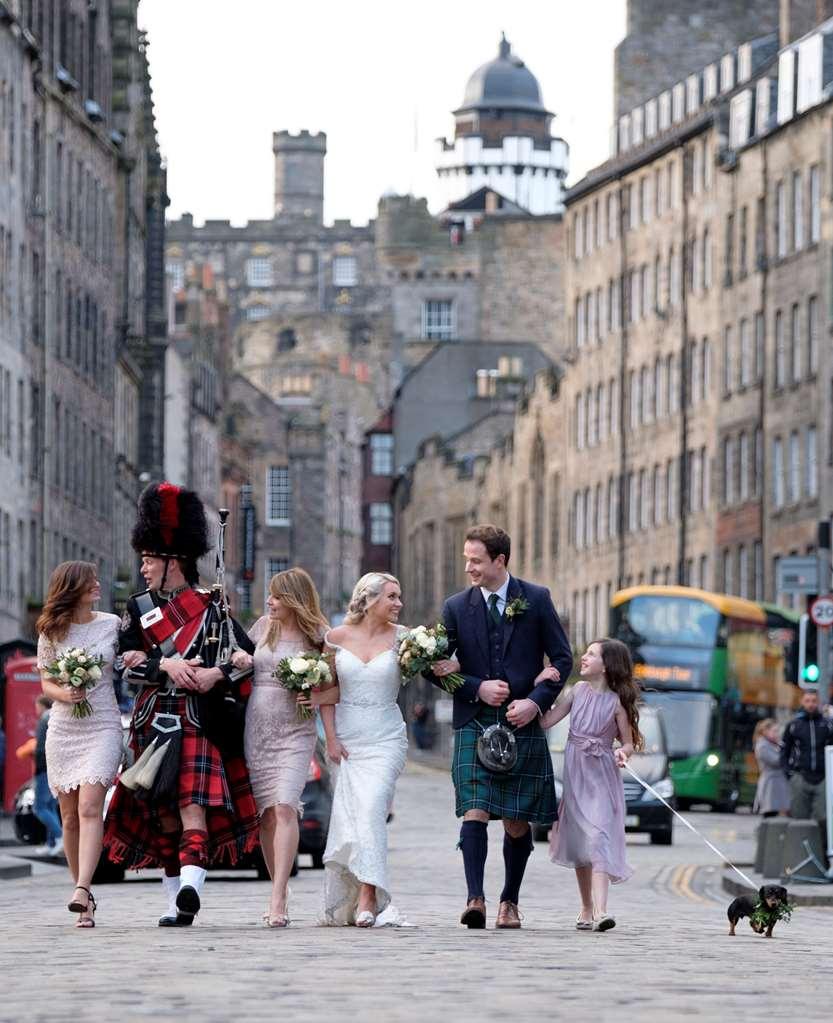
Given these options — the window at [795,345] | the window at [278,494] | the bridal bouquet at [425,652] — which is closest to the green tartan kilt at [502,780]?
the bridal bouquet at [425,652]

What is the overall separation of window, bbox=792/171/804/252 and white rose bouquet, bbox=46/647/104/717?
67.3 metres

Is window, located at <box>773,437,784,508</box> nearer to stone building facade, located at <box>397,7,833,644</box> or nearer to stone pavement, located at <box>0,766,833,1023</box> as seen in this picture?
stone building facade, located at <box>397,7,833,644</box>

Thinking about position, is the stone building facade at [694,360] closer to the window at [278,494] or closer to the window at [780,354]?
the window at [780,354]

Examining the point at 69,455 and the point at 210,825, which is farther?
the point at 69,455

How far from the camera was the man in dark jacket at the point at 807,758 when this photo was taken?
108 feet

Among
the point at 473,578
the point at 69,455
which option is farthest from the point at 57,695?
the point at 69,455

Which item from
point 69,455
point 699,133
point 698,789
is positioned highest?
point 699,133

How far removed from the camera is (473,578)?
1667 centimetres

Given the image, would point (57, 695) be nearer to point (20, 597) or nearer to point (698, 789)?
point (698, 789)

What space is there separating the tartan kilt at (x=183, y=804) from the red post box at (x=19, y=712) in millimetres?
28009

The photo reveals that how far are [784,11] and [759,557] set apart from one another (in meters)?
14.5

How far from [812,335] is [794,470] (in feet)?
10.9

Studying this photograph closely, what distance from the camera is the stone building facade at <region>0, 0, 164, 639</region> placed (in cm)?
6675

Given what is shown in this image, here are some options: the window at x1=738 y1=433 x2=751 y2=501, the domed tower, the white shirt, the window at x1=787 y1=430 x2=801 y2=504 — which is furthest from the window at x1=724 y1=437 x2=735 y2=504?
the domed tower
